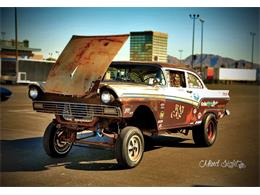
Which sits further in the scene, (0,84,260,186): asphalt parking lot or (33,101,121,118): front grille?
(33,101,121,118): front grille

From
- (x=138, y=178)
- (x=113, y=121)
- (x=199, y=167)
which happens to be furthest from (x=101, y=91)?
(x=199, y=167)

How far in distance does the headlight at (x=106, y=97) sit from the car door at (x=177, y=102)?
1.46 meters

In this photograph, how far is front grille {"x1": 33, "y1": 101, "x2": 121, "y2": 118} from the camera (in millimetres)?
6129

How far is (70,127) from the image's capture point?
6.81 m

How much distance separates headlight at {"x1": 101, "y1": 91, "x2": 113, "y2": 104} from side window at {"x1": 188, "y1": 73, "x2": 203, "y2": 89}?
269 cm

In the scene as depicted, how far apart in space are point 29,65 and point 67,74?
32286 millimetres

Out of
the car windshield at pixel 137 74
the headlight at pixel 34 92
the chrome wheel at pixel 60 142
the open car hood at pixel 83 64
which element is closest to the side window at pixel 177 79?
the car windshield at pixel 137 74

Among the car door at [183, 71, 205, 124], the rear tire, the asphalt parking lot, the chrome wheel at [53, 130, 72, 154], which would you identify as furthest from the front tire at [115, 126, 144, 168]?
the rear tire

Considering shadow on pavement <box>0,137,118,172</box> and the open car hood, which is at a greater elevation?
the open car hood

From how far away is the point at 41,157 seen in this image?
7199 mm

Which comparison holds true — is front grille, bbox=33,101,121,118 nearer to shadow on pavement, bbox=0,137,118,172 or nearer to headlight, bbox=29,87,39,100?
headlight, bbox=29,87,39,100

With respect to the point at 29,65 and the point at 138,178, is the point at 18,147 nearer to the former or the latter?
the point at 138,178

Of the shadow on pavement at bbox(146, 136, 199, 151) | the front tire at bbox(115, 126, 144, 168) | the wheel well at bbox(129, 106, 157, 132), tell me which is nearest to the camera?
the front tire at bbox(115, 126, 144, 168)

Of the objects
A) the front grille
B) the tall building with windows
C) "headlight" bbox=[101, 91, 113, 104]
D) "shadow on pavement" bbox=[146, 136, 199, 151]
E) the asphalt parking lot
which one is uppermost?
the tall building with windows
